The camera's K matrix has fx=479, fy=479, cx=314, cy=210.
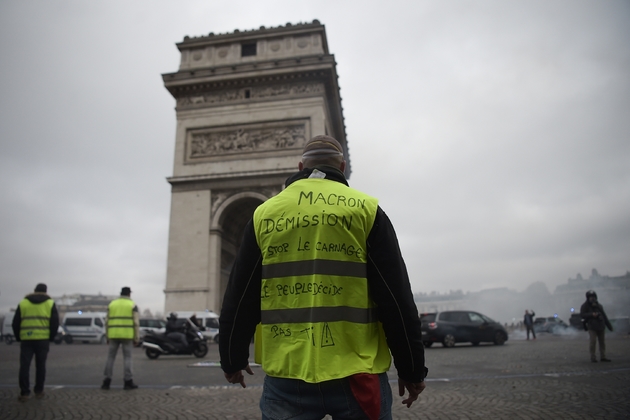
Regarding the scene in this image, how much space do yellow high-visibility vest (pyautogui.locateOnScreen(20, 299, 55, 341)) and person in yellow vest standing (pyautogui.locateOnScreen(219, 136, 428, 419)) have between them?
18.8 feet

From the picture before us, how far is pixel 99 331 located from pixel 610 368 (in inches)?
981

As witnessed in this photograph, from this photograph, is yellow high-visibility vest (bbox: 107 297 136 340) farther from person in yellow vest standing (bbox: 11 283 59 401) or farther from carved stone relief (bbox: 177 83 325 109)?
carved stone relief (bbox: 177 83 325 109)

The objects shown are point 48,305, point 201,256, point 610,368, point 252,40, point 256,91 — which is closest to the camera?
point 48,305

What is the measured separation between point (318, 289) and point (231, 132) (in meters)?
23.7

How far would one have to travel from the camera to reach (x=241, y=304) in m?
2.00

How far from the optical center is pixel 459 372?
8.18 metres

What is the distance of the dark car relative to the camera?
1587 centimetres

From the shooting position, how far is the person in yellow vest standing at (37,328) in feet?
20.4

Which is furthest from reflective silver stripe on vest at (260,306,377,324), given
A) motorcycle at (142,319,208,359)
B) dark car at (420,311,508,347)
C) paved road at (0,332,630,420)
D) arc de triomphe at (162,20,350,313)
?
arc de triomphe at (162,20,350,313)

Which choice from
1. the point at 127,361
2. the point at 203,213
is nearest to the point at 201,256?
the point at 203,213

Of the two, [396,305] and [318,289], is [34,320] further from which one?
[396,305]

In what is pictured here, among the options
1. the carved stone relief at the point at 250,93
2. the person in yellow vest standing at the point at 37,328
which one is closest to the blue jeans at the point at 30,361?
the person in yellow vest standing at the point at 37,328

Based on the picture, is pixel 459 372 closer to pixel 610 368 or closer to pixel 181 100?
pixel 610 368

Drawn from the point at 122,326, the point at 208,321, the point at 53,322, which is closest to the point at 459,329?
the point at 208,321
